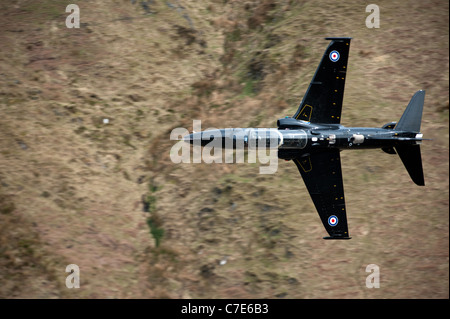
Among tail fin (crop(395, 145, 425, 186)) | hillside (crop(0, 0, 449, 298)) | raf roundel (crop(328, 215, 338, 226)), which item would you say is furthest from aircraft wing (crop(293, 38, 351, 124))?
hillside (crop(0, 0, 449, 298))

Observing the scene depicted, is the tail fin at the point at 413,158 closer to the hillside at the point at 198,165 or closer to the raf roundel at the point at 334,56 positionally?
the raf roundel at the point at 334,56

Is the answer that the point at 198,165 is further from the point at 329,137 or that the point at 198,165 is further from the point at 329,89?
the point at 329,89

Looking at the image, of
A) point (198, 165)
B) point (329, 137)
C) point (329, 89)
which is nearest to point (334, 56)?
point (329, 89)

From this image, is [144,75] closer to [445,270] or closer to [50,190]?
[50,190]

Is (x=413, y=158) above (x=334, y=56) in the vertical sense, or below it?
below

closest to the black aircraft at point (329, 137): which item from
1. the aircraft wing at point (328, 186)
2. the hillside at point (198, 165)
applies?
the aircraft wing at point (328, 186)

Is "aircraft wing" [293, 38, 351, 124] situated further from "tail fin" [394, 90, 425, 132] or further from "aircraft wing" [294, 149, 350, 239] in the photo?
"tail fin" [394, 90, 425, 132]
